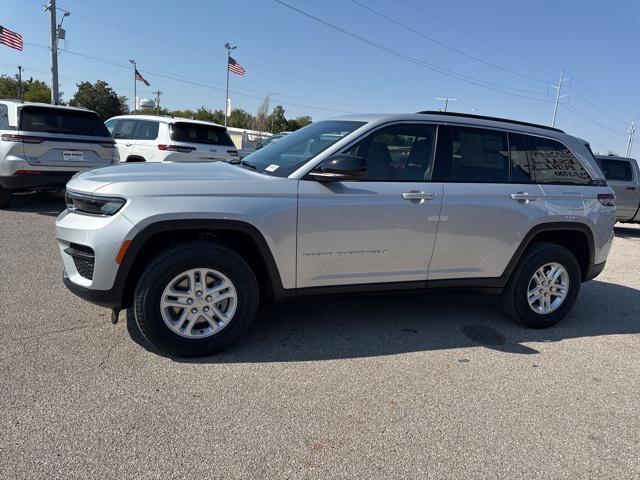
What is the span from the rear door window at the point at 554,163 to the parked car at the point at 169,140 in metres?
7.39

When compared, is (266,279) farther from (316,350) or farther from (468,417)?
(468,417)

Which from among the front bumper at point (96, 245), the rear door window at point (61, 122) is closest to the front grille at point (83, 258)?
the front bumper at point (96, 245)

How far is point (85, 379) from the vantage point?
9.81ft

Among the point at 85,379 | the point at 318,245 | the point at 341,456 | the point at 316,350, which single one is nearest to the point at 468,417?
A: the point at 341,456

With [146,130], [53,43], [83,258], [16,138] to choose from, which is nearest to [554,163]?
[83,258]

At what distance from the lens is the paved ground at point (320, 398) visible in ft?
7.88

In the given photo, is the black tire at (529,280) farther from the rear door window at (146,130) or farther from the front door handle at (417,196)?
the rear door window at (146,130)

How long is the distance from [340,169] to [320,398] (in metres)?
1.56

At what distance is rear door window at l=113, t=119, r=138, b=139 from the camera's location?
10.8 metres

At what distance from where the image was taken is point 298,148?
3932 millimetres

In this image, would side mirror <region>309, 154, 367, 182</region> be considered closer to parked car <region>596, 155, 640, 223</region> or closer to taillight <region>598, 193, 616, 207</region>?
taillight <region>598, 193, 616, 207</region>

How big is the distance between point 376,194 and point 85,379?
2395mm

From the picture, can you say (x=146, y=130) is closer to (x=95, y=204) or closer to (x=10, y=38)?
(x=95, y=204)

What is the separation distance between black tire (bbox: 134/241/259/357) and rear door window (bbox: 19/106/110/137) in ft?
19.1
